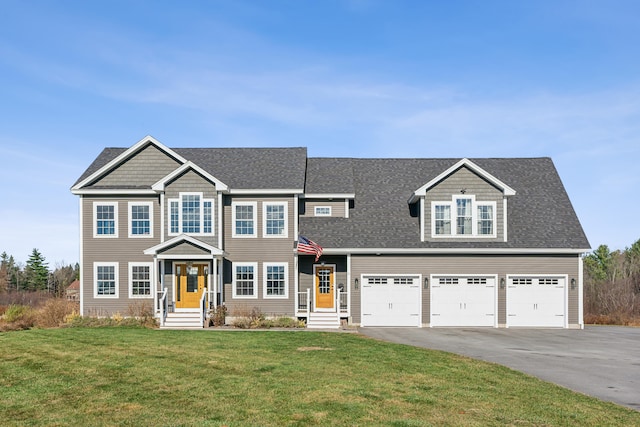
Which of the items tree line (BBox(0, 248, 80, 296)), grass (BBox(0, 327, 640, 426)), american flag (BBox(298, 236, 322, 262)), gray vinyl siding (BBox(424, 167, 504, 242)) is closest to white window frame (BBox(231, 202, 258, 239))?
american flag (BBox(298, 236, 322, 262))

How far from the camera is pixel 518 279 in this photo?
2764 centimetres

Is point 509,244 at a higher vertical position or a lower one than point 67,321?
higher

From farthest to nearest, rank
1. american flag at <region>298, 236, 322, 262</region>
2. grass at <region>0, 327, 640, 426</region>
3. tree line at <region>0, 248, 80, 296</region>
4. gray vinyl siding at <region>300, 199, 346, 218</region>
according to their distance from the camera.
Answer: tree line at <region>0, 248, 80, 296</region>, gray vinyl siding at <region>300, 199, 346, 218</region>, american flag at <region>298, 236, 322, 262</region>, grass at <region>0, 327, 640, 426</region>

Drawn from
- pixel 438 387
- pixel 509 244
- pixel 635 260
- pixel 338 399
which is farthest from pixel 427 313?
pixel 635 260

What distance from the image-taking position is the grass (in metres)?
9.62

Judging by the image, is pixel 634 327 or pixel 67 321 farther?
pixel 634 327

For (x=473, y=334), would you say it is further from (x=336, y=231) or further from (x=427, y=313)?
(x=336, y=231)

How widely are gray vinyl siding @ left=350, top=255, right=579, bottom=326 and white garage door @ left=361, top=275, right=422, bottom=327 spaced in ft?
1.36

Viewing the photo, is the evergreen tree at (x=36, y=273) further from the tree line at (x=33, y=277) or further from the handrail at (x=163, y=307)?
the handrail at (x=163, y=307)

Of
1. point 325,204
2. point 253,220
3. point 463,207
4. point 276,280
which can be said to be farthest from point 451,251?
point 253,220

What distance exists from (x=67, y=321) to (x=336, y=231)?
1270cm

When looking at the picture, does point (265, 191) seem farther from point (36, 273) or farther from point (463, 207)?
point (36, 273)

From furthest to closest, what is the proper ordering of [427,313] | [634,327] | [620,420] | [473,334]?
[634,327] → [427,313] → [473,334] → [620,420]

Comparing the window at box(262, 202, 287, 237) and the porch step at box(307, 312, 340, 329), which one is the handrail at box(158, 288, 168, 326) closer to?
the window at box(262, 202, 287, 237)
